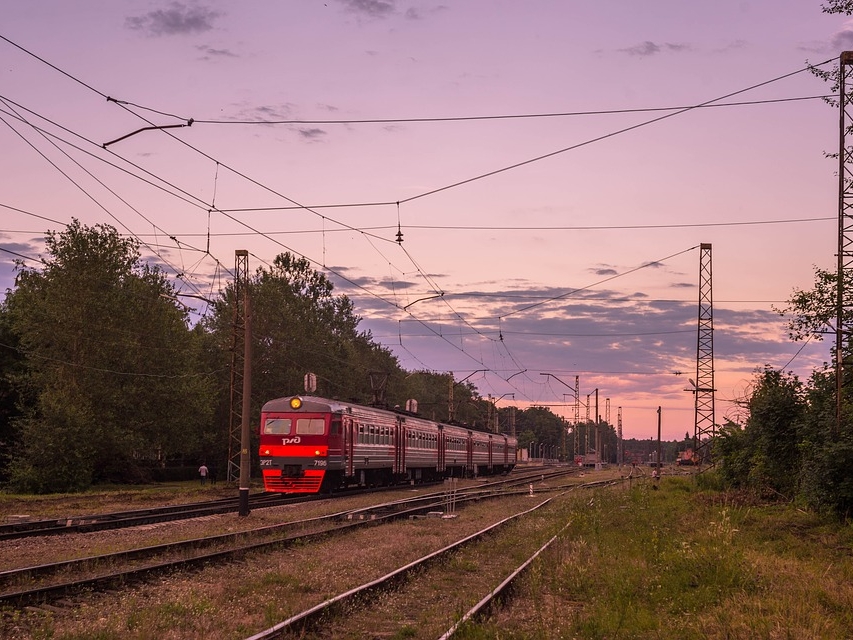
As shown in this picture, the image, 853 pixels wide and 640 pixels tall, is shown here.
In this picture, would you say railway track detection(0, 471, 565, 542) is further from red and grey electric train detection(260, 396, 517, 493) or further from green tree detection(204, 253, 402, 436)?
green tree detection(204, 253, 402, 436)

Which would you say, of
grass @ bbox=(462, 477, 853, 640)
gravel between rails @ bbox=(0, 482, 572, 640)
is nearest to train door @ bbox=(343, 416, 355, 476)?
gravel between rails @ bbox=(0, 482, 572, 640)

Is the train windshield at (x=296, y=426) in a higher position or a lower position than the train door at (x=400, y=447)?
higher

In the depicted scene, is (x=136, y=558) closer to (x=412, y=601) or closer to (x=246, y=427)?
(x=412, y=601)

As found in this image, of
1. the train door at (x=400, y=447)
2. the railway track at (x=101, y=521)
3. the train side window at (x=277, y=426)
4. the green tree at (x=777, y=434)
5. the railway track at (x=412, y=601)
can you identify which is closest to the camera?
the railway track at (x=412, y=601)

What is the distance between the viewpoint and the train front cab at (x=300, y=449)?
32531 millimetres

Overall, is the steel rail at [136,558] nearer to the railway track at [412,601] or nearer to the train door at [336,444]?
the railway track at [412,601]

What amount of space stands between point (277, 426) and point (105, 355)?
20.0 meters

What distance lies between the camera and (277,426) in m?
33.7

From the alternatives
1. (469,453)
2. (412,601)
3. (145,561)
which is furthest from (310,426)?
(469,453)

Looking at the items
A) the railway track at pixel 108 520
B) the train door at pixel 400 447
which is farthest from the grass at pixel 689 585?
the train door at pixel 400 447

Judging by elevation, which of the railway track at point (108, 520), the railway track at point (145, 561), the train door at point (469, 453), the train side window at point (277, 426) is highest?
the train side window at point (277, 426)

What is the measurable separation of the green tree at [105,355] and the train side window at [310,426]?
13879mm

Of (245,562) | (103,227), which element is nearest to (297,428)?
(245,562)

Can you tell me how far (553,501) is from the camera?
113 feet
